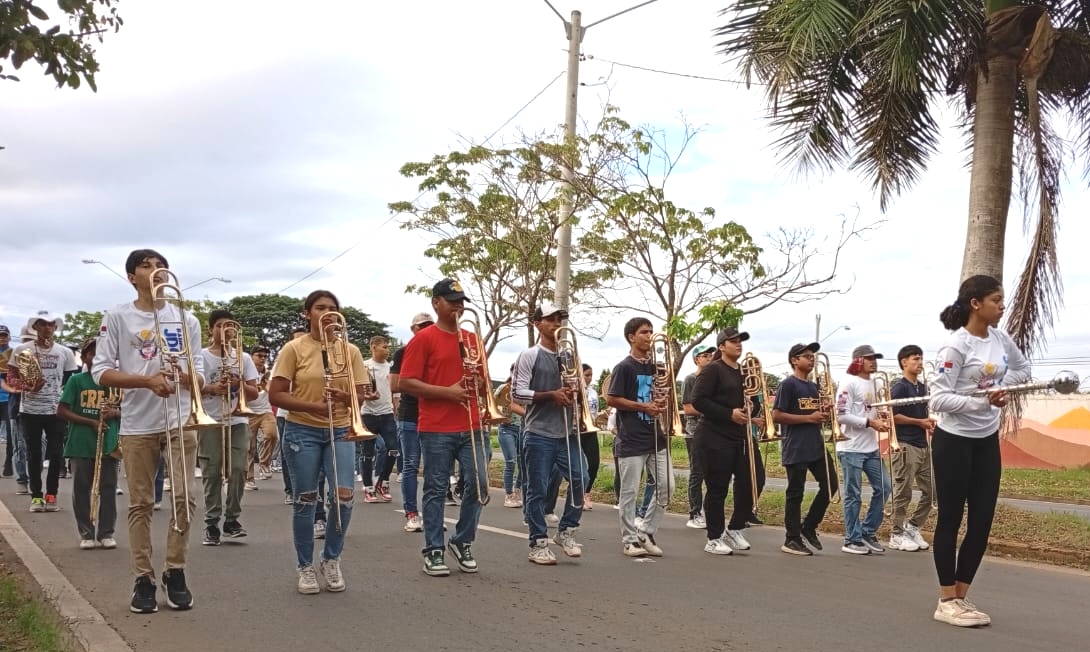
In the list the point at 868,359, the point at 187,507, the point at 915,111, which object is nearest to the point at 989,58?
the point at 915,111

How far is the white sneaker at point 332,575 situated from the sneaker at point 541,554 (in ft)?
6.17

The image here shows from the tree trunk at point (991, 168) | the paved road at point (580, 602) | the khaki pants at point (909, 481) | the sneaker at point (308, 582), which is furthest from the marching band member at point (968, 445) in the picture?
the tree trunk at point (991, 168)

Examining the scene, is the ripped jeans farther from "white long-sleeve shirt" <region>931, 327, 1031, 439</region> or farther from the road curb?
"white long-sleeve shirt" <region>931, 327, 1031, 439</region>

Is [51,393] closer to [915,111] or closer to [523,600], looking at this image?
[523,600]

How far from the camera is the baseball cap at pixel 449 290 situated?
26.0 ft

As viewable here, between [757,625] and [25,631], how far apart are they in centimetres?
413

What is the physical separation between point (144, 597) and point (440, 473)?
2183mm

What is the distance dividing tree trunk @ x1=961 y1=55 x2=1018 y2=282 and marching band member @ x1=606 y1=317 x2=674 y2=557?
4590 millimetres

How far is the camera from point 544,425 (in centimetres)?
896

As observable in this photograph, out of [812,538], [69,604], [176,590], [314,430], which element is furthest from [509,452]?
[69,604]

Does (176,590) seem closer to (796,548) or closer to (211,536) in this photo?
(211,536)

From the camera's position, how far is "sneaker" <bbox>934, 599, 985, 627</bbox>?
6703mm

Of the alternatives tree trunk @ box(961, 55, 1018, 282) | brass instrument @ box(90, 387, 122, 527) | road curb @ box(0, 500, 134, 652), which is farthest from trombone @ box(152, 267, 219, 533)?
A: tree trunk @ box(961, 55, 1018, 282)

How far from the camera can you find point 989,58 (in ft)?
40.9
